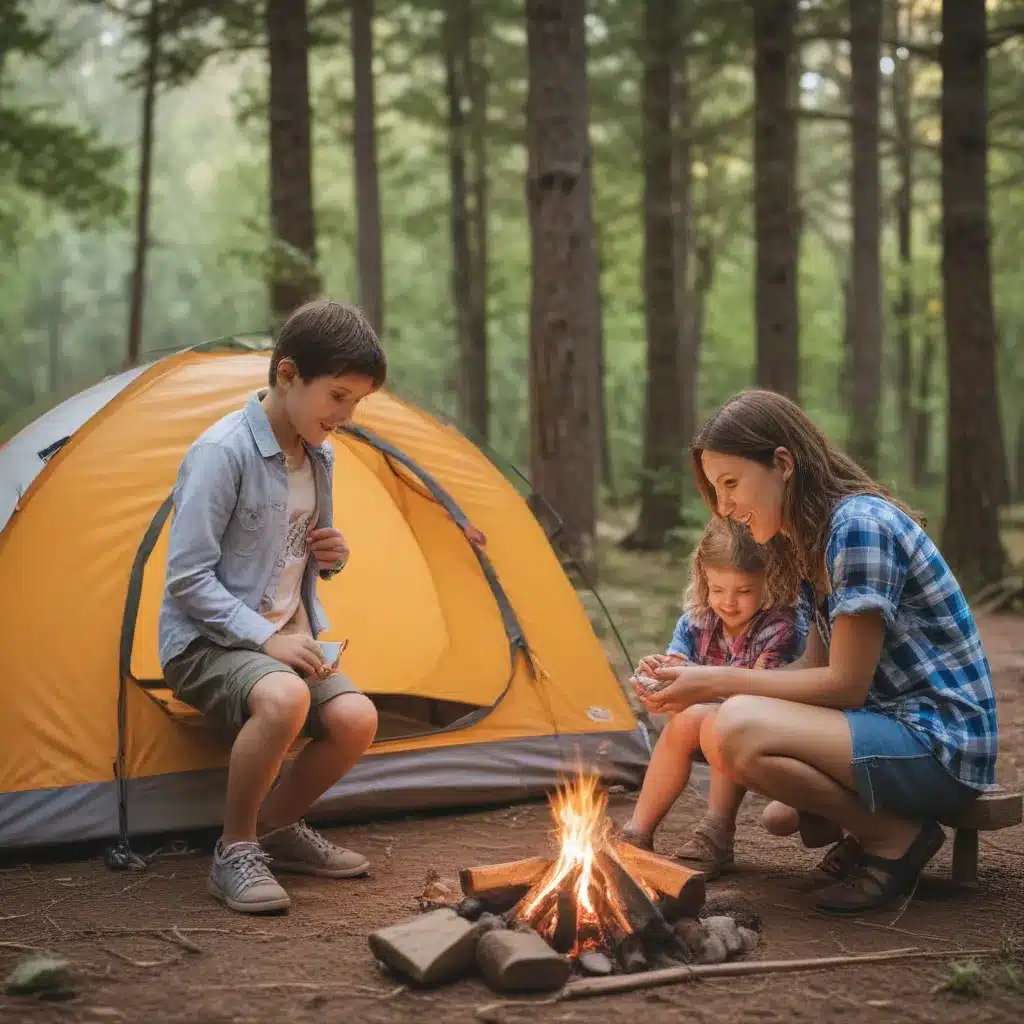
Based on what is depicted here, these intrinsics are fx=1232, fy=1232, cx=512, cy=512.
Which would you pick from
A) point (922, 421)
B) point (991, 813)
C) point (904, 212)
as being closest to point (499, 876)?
point (991, 813)

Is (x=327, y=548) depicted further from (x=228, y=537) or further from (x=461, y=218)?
(x=461, y=218)

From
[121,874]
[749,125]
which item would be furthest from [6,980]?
[749,125]

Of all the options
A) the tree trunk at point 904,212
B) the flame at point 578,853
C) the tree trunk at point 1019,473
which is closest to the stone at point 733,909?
the flame at point 578,853

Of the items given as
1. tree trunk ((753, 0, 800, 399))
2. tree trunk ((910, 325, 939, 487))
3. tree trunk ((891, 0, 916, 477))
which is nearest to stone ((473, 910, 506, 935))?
tree trunk ((753, 0, 800, 399))

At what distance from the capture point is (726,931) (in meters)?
2.91

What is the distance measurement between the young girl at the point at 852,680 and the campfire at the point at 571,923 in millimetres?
377

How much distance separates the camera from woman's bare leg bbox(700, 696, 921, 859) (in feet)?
10.1

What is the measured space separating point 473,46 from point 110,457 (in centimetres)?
1332

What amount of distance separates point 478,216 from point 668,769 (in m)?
14.0

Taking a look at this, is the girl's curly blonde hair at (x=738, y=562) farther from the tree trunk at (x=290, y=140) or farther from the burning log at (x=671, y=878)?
the tree trunk at (x=290, y=140)

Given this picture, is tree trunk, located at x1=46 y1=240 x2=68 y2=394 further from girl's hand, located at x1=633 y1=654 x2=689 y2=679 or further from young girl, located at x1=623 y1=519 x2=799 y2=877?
girl's hand, located at x1=633 y1=654 x2=689 y2=679

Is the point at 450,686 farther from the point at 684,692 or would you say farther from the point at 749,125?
the point at 749,125

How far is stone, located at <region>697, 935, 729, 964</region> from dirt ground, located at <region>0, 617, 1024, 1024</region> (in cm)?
10

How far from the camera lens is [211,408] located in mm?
4457
